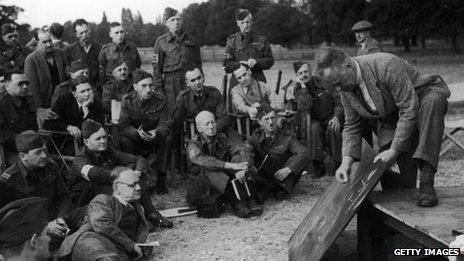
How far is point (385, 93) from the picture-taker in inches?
183

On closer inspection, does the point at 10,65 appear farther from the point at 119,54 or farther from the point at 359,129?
the point at 359,129

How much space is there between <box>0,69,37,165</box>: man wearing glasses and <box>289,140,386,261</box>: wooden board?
3572mm

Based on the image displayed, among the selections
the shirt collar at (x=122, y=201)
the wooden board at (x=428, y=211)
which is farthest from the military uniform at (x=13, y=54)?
the wooden board at (x=428, y=211)

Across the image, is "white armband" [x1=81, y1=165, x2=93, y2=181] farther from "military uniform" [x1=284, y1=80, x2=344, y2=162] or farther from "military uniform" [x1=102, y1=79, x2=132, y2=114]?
"military uniform" [x1=284, y1=80, x2=344, y2=162]

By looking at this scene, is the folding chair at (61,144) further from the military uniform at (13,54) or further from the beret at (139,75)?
the military uniform at (13,54)

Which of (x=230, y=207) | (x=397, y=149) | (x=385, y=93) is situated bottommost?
(x=230, y=207)

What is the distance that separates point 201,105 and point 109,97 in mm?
1292

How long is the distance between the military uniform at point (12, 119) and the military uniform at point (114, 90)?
1116 mm

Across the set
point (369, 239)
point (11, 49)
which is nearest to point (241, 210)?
point (369, 239)

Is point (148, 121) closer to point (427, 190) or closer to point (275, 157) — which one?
point (275, 157)

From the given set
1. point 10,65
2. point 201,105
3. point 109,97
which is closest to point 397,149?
point 201,105

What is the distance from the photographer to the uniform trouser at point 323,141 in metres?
8.51

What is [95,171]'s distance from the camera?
6242 millimetres

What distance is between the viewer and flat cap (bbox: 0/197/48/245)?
4.64 m
